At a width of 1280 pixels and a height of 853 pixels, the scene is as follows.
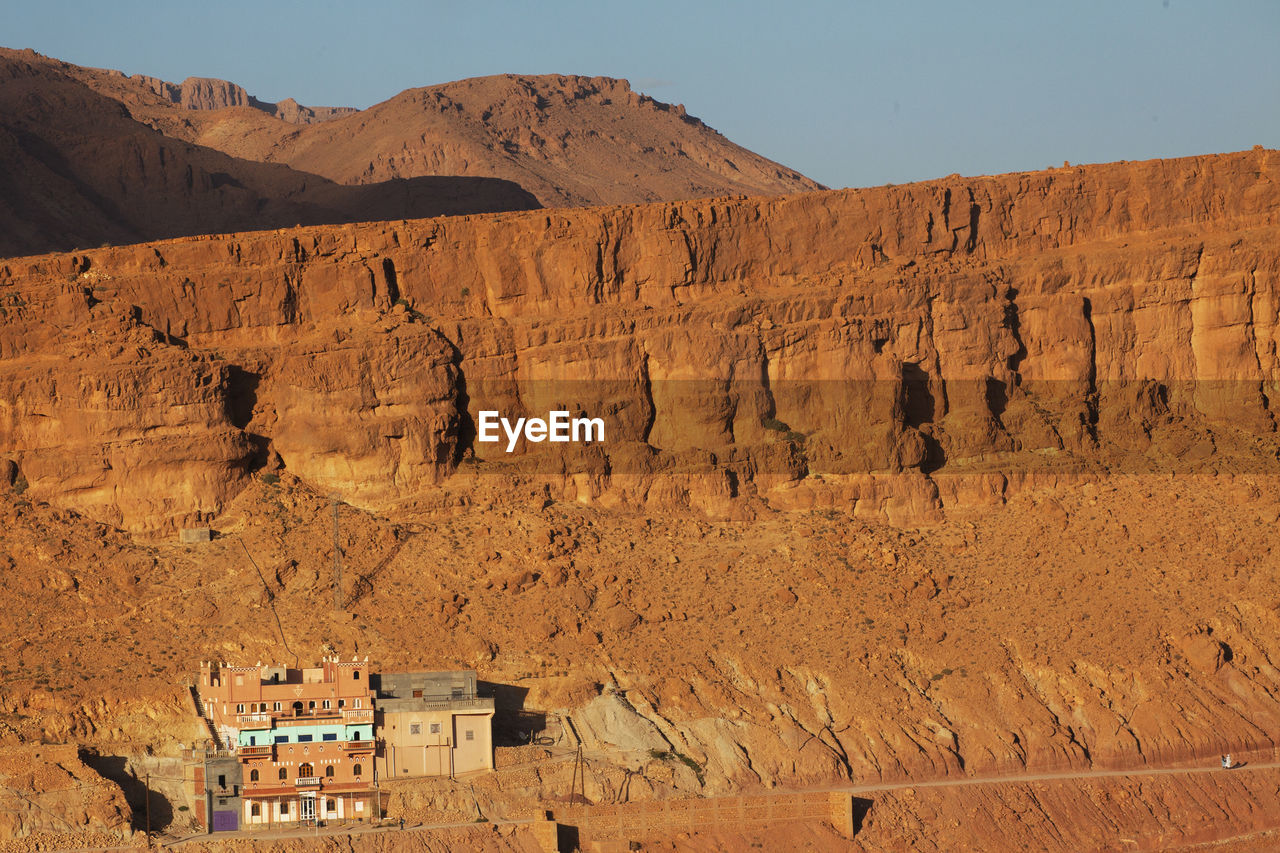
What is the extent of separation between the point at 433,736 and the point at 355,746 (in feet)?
5.49

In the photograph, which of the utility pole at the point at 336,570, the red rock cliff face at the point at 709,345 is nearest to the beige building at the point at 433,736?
the utility pole at the point at 336,570

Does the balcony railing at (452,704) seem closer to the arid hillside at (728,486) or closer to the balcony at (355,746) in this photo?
the balcony at (355,746)

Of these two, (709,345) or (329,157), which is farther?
(329,157)

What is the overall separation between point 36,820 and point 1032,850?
68.9 ft

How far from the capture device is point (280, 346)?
60062 mm

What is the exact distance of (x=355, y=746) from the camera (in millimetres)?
49438

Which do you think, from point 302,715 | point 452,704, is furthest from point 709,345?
point 302,715

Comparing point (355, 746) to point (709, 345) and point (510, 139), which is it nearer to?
point (709, 345)

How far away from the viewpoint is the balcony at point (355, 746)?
49.4 m

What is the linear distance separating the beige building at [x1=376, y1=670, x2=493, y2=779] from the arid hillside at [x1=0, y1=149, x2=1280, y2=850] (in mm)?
1030

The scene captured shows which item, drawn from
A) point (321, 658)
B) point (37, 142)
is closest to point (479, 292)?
point (321, 658)

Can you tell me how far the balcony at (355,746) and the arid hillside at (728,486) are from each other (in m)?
1.95

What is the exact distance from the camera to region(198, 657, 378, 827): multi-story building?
48781mm

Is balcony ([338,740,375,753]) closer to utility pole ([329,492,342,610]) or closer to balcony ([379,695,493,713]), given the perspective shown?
balcony ([379,695,493,713])
